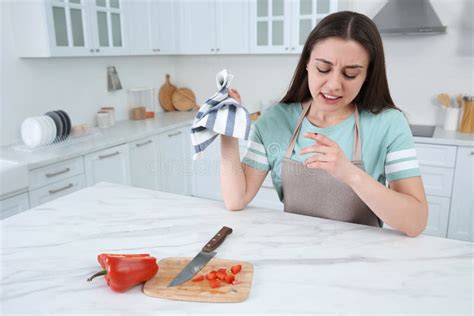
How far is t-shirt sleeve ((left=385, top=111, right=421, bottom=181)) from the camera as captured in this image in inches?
46.8

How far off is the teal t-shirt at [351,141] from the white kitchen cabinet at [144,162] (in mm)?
1667

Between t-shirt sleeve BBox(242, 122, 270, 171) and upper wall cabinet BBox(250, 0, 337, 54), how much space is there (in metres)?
1.95

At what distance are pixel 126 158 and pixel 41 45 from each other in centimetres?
89

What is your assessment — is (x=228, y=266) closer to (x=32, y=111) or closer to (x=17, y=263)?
(x=17, y=263)

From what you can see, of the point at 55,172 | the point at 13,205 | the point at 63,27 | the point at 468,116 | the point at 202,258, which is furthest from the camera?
the point at 468,116

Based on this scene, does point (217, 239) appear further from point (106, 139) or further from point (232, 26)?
point (232, 26)

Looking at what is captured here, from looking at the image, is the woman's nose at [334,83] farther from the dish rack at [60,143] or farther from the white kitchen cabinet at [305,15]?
the white kitchen cabinet at [305,15]

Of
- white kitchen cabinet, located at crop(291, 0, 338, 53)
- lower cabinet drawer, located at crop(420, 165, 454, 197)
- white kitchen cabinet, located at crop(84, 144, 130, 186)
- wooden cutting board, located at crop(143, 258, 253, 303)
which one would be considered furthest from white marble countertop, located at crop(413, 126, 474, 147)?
wooden cutting board, located at crop(143, 258, 253, 303)

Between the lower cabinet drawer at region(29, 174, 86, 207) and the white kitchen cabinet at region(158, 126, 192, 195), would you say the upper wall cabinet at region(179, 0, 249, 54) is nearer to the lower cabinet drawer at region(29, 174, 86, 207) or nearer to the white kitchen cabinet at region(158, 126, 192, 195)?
the white kitchen cabinet at region(158, 126, 192, 195)

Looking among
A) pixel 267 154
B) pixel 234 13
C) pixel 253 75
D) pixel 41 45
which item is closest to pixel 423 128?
pixel 253 75

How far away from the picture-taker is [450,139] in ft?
8.52

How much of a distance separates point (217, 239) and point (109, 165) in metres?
1.79

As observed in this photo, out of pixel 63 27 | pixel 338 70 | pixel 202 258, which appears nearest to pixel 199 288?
pixel 202 258

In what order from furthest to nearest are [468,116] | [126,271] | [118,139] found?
[468,116]
[118,139]
[126,271]
